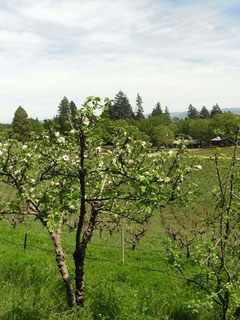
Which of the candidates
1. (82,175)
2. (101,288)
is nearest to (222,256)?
(82,175)

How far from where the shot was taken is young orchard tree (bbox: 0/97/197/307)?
696 cm

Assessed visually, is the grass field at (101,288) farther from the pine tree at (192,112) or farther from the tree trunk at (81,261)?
the pine tree at (192,112)

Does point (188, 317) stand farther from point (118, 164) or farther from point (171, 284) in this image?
point (118, 164)

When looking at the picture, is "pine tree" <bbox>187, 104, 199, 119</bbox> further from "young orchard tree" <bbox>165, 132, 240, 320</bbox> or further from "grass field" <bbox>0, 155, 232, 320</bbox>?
"young orchard tree" <bbox>165, 132, 240, 320</bbox>

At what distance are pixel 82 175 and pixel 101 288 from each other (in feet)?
17.3

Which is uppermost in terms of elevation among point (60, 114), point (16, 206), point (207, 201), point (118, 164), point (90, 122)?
point (60, 114)

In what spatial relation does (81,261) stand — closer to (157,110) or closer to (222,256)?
(222,256)

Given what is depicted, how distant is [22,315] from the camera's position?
9.23 meters

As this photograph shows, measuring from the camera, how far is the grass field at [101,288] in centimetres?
949

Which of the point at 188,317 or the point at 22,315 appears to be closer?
the point at 22,315

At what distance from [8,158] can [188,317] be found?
22.6ft

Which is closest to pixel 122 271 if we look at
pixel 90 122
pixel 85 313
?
pixel 85 313

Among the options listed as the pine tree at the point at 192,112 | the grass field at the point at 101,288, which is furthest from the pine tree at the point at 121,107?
the grass field at the point at 101,288

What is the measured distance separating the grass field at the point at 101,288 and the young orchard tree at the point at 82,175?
87 cm
